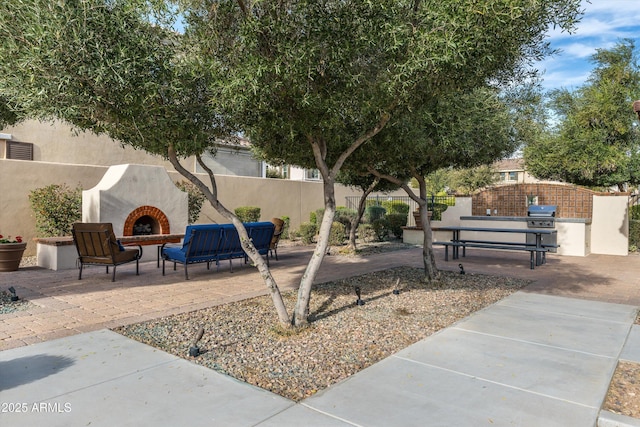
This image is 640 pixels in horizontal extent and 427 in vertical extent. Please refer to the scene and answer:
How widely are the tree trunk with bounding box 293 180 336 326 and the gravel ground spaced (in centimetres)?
19

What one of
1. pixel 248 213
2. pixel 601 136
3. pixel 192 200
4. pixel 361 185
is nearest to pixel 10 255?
pixel 192 200

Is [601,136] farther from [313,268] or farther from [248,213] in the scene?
[313,268]

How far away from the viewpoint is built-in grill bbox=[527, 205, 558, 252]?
13.2 meters

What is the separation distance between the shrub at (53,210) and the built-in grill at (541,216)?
46.1ft

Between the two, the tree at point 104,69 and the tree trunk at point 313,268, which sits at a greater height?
the tree at point 104,69

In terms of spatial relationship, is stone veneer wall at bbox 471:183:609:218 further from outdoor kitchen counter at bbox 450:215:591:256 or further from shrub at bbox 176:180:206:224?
shrub at bbox 176:180:206:224

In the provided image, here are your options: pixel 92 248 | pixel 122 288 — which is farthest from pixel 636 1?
pixel 92 248

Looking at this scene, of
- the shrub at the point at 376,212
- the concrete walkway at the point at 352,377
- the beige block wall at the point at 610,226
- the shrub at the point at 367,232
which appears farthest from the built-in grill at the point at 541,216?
the shrub at the point at 376,212

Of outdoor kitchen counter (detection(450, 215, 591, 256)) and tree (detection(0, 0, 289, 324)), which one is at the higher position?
tree (detection(0, 0, 289, 324))

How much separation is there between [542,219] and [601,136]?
4.74 meters

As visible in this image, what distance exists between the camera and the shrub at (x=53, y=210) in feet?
37.3

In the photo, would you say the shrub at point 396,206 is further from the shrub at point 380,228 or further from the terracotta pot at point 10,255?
the terracotta pot at point 10,255

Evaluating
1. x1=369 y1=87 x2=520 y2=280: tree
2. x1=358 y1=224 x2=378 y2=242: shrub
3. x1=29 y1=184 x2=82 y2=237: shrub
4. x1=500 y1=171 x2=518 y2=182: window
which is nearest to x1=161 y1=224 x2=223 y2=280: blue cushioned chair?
x1=369 y1=87 x2=520 y2=280: tree

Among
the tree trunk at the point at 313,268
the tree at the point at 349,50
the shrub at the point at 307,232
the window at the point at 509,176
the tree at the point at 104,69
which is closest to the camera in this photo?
the tree at the point at 104,69
